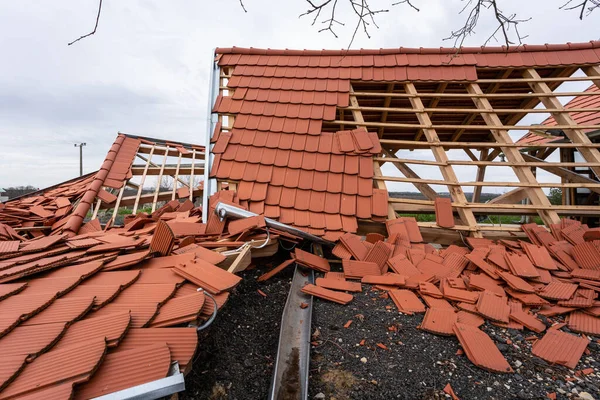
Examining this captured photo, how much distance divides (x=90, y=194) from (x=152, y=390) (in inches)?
232

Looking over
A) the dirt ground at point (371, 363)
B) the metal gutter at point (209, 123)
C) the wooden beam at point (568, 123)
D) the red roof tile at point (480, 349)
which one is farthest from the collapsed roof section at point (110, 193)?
the wooden beam at point (568, 123)

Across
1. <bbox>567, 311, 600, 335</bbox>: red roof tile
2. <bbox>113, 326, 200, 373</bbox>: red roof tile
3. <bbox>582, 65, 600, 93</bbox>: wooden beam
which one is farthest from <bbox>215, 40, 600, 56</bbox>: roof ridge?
<bbox>113, 326, 200, 373</bbox>: red roof tile

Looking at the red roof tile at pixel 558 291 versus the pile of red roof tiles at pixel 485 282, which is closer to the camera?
the pile of red roof tiles at pixel 485 282

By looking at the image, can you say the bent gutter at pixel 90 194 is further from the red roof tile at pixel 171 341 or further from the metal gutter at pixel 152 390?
the metal gutter at pixel 152 390

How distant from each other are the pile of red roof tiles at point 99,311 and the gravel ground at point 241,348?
49cm

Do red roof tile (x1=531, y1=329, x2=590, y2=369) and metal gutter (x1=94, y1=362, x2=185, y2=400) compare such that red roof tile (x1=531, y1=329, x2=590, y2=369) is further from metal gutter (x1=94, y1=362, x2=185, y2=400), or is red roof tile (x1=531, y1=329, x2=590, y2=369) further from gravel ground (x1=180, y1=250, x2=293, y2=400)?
metal gutter (x1=94, y1=362, x2=185, y2=400)

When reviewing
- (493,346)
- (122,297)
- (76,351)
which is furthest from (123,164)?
(493,346)

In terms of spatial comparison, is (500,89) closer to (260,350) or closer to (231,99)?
(231,99)

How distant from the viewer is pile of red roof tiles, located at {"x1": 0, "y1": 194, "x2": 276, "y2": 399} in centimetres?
141

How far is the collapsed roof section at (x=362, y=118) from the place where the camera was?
4.66 metres

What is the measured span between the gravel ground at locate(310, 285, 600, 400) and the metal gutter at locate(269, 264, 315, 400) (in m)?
0.09

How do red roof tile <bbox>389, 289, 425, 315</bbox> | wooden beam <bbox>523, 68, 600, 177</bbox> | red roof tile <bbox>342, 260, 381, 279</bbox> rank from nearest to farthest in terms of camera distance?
1. red roof tile <bbox>389, 289, 425, 315</bbox>
2. red roof tile <bbox>342, 260, 381, 279</bbox>
3. wooden beam <bbox>523, 68, 600, 177</bbox>

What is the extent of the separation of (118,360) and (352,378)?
4.75ft

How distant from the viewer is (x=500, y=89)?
245 inches
